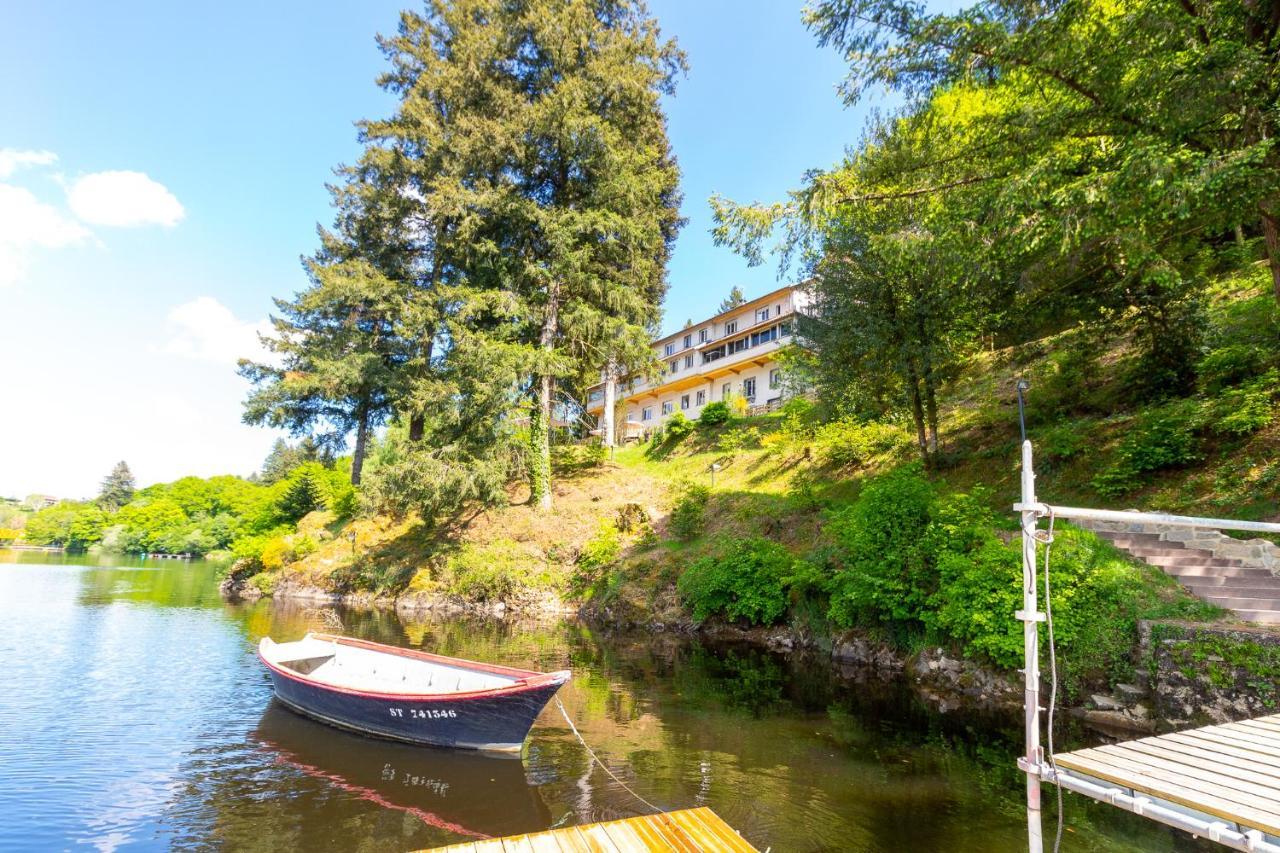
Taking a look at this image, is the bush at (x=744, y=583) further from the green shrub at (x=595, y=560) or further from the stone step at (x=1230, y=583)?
the stone step at (x=1230, y=583)

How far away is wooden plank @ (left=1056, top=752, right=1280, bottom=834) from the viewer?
3443 millimetres

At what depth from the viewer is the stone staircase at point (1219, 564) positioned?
10.8 metres

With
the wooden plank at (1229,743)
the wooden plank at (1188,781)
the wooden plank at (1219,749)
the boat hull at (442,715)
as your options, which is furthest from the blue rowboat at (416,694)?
the wooden plank at (1229,743)

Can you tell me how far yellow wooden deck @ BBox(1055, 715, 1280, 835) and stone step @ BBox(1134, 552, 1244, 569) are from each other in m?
8.89

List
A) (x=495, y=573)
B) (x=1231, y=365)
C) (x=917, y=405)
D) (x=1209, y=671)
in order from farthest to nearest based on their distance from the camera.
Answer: (x=495, y=573) < (x=917, y=405) < (x=1231, y=365) < (x=1209, y=671)

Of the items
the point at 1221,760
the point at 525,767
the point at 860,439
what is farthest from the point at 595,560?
the point at 1221,760

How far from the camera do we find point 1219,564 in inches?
465

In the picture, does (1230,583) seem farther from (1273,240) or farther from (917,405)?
(917,405)

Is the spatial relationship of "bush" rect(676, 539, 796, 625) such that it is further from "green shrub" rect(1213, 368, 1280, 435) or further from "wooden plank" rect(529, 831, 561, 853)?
"wooden plank" rect(529, 831, 561, 853)

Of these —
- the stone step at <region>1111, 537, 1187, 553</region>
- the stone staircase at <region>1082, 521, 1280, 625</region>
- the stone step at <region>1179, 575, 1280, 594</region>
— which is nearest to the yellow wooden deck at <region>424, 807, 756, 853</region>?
the stone staircase at <region>1082, 521, 1280, 625</region>

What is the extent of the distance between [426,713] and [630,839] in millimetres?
5968

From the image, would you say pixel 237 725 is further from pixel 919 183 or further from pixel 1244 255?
pixel 1244 255

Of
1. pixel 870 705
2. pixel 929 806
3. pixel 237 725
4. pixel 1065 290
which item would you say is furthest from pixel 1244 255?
pixel 237 725

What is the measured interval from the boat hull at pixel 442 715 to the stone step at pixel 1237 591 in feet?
40.7
